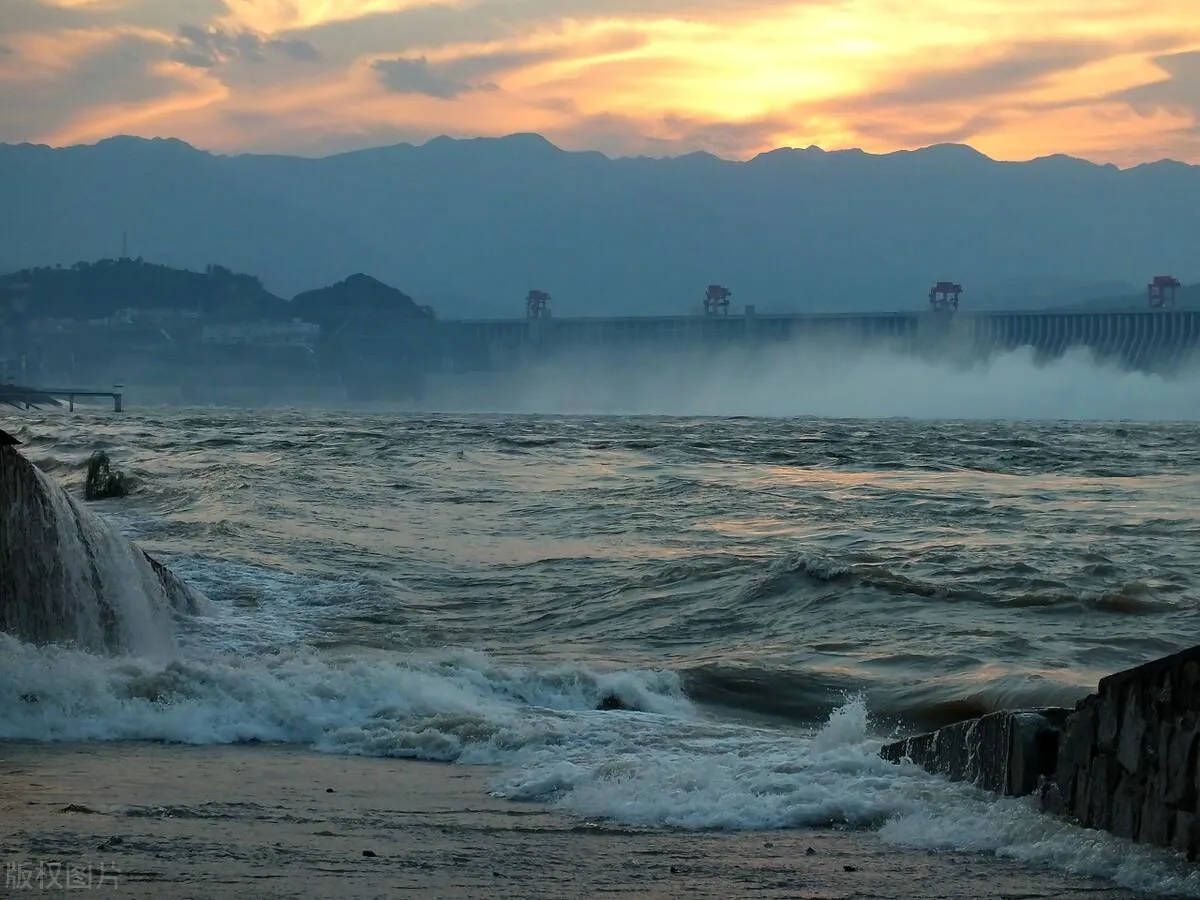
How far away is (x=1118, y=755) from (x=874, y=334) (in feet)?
457

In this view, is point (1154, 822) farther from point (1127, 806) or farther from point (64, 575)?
point (64, 575)

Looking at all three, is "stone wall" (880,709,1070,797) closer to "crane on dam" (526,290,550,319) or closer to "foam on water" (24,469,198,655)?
"foam on water" (24,469,198,655)

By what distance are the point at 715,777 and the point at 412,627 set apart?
6.14m

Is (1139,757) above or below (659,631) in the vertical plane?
above

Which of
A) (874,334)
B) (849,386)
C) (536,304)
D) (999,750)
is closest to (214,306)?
(536,304)

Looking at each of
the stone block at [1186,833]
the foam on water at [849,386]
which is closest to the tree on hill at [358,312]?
the foam on water at [849,386]

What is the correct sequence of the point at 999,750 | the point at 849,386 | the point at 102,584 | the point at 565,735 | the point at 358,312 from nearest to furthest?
the point at 999,750 → the point at 565,735 → the point at 102,584 → the point at 849,386 → the point at 358,312

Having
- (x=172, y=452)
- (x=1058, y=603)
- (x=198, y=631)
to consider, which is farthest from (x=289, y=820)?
(x=172, y=452)

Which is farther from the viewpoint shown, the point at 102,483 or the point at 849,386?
the point at 849,386

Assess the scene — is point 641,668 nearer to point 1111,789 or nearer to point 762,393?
point 1111,789

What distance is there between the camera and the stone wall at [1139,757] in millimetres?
4852

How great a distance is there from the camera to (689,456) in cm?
3669

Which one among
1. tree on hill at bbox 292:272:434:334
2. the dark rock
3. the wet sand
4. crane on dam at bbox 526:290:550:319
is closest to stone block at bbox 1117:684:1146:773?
the wet sand

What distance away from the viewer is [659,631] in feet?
40.2
